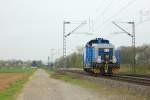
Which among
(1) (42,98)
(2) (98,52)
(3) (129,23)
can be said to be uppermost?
(3) (129,23)

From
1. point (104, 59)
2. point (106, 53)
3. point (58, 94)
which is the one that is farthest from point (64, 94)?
point (106, 53)

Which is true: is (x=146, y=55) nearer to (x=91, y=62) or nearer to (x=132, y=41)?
(x=132, y=41)

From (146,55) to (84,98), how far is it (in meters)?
79.7

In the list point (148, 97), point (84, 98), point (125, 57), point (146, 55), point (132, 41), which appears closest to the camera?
point (148, 97)

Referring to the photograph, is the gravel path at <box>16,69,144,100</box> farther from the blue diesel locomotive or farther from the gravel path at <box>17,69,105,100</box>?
the blue diesel locomotive

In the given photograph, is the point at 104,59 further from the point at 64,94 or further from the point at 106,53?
the point at 64,94

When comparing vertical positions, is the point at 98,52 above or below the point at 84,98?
above

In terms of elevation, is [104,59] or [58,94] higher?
[104,59]

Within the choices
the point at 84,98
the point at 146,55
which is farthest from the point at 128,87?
the point at 146,55

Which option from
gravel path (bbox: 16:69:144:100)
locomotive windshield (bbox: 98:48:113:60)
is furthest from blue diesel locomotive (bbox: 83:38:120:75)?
gravel path (bbox: 16:69:144:100)

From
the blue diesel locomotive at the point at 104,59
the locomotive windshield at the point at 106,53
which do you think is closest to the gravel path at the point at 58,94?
the blue diesel locomotive at the point at 104,59

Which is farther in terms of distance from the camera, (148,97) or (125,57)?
(125,57)

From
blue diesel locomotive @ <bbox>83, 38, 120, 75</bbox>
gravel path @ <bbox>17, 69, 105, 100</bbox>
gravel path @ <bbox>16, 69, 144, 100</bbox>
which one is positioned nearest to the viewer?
gravel path @ <bbox>16, 69, 144, 100</bbox>

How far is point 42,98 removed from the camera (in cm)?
2095
